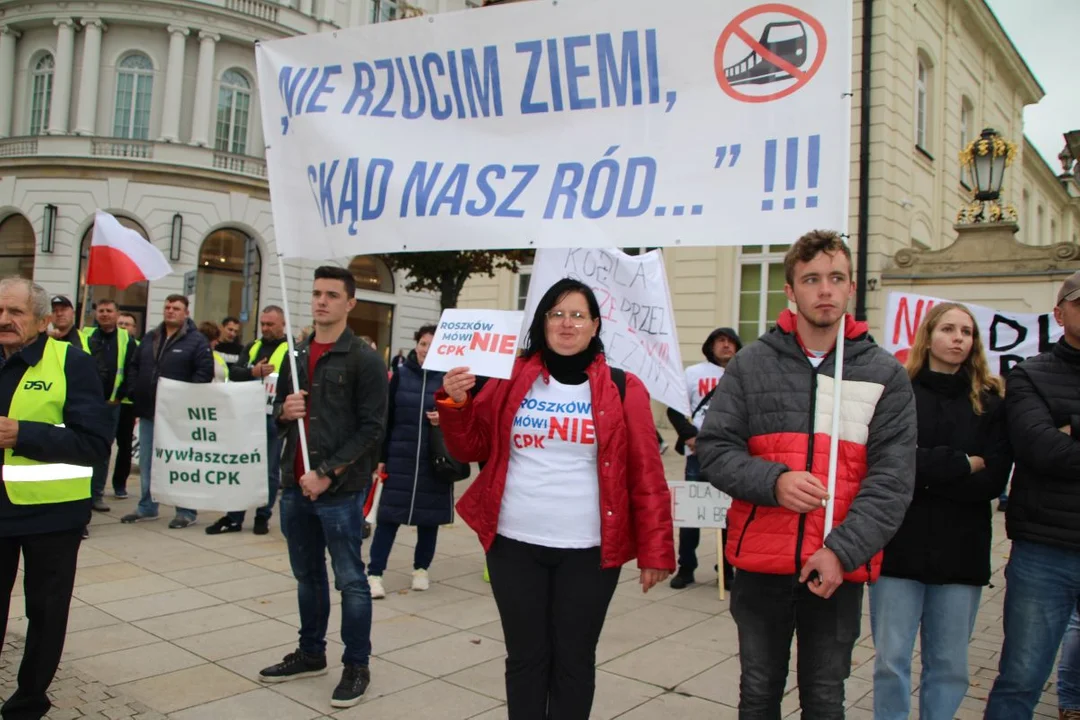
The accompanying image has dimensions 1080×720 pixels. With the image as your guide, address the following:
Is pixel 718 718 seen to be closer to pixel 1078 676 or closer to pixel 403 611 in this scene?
pixel 1078 676

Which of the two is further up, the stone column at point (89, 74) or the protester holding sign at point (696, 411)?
the stone column at point (89, 74)

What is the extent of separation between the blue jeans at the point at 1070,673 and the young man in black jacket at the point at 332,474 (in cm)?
322

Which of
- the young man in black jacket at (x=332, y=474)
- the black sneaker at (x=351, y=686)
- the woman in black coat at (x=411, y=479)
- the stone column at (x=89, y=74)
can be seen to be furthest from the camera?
the stone column at (x=89, y=74)

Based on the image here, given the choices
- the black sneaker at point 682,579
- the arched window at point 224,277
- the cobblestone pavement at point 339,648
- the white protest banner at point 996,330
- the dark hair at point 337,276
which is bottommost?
the cobblestone pavement at point 339,648

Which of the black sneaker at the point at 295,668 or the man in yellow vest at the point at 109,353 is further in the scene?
the man in yellow vest at the point at 109,353

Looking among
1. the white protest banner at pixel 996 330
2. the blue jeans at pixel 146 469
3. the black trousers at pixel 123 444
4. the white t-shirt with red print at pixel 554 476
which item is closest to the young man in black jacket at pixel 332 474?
the white t-shirt with red print at pixel 554 476

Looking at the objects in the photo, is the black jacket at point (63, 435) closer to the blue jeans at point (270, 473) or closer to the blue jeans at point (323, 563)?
the blue jeans at point (323, 563)

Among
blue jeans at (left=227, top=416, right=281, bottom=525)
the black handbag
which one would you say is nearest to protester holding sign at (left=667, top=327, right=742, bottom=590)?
the black handbag

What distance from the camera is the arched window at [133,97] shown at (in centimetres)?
2561

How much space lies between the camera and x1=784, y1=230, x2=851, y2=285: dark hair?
2.81 metres

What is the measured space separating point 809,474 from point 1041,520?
4.32ft

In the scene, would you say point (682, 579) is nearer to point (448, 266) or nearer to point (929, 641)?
point (929, 641)

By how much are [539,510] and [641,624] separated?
8.79ft

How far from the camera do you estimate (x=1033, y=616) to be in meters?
3.30
